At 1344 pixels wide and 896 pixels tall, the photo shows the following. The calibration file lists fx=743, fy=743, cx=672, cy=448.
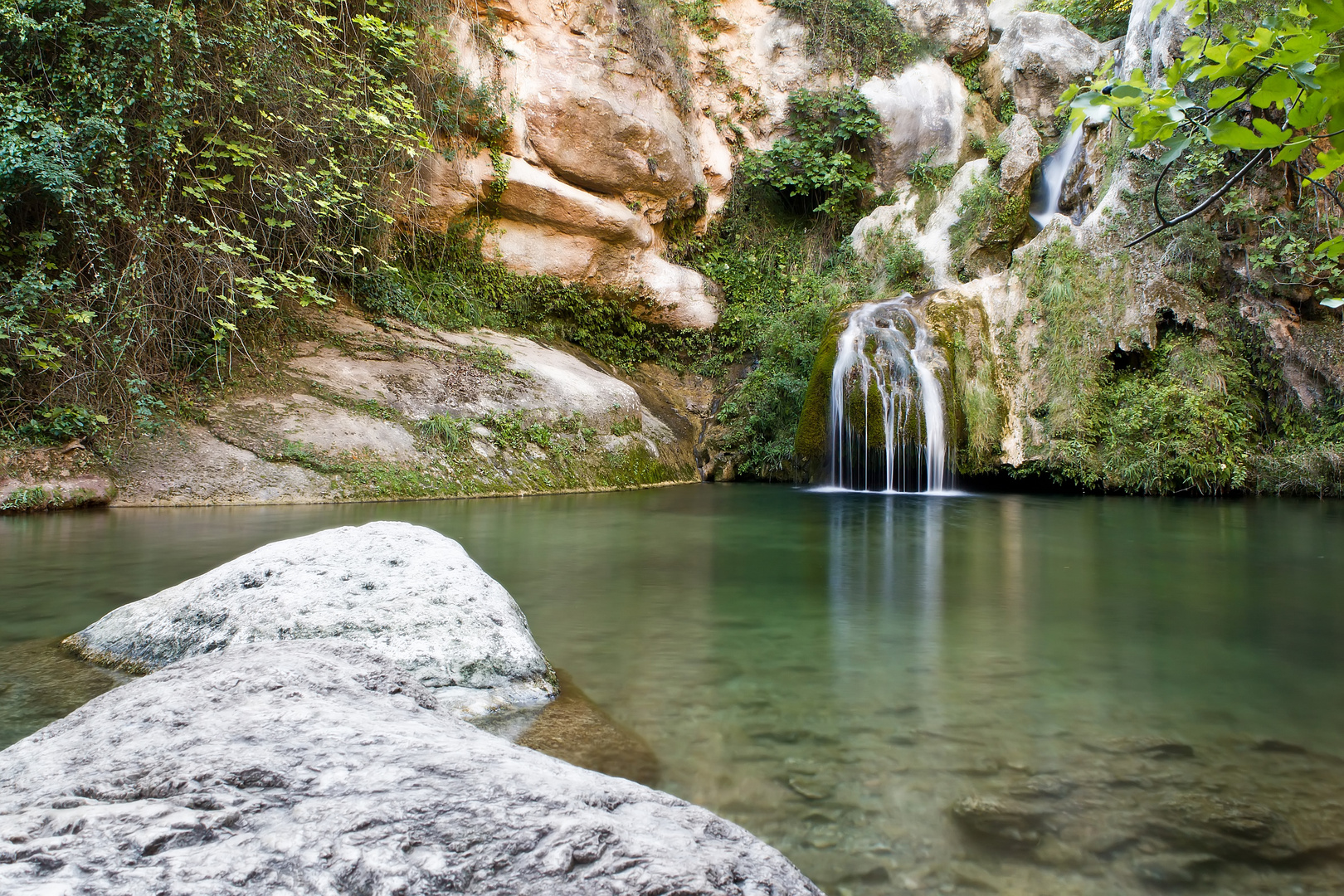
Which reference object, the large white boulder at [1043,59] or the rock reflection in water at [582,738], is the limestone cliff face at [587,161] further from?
the rock reflection in water at [582,738]

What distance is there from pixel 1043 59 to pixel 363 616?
20.3 m

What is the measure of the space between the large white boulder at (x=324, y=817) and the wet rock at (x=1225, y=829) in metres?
1.21

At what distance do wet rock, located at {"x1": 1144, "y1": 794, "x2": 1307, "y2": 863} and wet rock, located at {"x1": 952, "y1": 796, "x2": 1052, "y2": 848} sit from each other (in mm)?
259

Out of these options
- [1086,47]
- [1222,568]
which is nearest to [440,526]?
[1222,568]

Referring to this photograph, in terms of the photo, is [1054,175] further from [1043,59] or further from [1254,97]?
[1254,97]

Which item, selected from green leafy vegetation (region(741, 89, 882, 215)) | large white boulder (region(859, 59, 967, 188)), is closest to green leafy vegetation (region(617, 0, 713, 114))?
green leafy vegetation (region(741, 89, 882, 215))

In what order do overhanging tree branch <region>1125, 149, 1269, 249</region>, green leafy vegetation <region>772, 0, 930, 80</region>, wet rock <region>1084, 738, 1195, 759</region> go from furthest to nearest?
green leafy vegetation <region>772, 0, 930, 80</region>
wet rock <region>1084, 738, 1195, 759</region>
overhanging tree branch <region>1125, 149, 1269, 249</region>

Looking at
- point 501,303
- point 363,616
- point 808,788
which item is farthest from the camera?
point 501,303

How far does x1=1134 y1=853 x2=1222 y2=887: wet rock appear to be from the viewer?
5.31 feet

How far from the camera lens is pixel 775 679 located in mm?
2789

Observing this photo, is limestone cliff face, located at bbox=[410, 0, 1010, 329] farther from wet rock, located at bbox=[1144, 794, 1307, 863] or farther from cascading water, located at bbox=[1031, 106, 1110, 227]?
wet rock, located at bbox=[1144, 794, 1307, 863]

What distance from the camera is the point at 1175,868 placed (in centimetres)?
166

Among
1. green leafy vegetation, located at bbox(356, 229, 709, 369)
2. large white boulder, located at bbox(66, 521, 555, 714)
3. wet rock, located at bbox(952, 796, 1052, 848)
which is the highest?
green leafy vegetation, located at bbox(356, 229, 709, 369)

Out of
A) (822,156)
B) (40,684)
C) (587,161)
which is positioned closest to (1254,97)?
(40,684)
